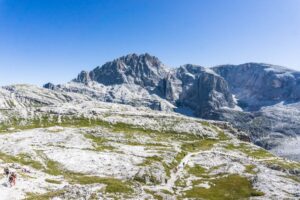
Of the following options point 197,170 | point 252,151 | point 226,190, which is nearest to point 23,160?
point 197,170

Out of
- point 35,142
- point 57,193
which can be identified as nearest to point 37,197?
point 57,193

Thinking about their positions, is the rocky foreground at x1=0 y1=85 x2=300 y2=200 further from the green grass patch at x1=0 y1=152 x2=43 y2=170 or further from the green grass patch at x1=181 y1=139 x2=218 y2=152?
the green grass patch at x1=181 y1=139 x2=218 y2=152

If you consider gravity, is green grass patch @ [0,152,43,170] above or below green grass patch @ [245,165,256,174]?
above

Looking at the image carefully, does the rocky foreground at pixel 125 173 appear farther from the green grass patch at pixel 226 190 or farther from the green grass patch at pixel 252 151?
the green grass patch at pixel 252 151

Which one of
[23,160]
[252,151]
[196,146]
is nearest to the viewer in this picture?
[23,160]

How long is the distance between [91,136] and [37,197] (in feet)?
394

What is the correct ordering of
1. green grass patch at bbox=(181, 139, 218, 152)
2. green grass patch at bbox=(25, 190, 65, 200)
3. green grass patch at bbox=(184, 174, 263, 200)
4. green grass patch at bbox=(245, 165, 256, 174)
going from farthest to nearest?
A: green grass patch at bbox=(181, 139, 218, 152)
green grass patch at bbox=(245, 165, 256, 174)
green grass patch at bbox=(184, 174, 263, 200)
green grass patch at bbox=(25, 190, 65, 200)

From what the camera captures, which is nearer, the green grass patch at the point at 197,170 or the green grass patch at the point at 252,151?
the green grass patch at the point at 197,170

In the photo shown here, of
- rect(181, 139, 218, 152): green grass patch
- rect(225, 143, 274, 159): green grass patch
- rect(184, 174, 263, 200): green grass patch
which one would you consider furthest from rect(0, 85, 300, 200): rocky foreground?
rect(225, 143, 274, 159): green grass patch

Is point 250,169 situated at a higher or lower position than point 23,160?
lower

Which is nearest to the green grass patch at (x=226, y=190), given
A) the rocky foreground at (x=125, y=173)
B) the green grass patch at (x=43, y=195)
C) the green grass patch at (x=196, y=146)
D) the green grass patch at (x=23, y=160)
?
the rocky foreground at (x=125, y=173)

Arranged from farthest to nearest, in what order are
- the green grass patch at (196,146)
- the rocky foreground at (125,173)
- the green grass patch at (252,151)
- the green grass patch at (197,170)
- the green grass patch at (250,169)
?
the green grass patch at (252,151) < the green grass patch at (196,146) < the green grass patch at (250,169) < the green grass patch at (197,170) < the rocky foreground at (125,173)

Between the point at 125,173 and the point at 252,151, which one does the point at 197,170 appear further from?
the point at 252,151

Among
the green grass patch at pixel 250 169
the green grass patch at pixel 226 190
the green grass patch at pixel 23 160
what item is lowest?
the green grass patch at pixel 250 169
